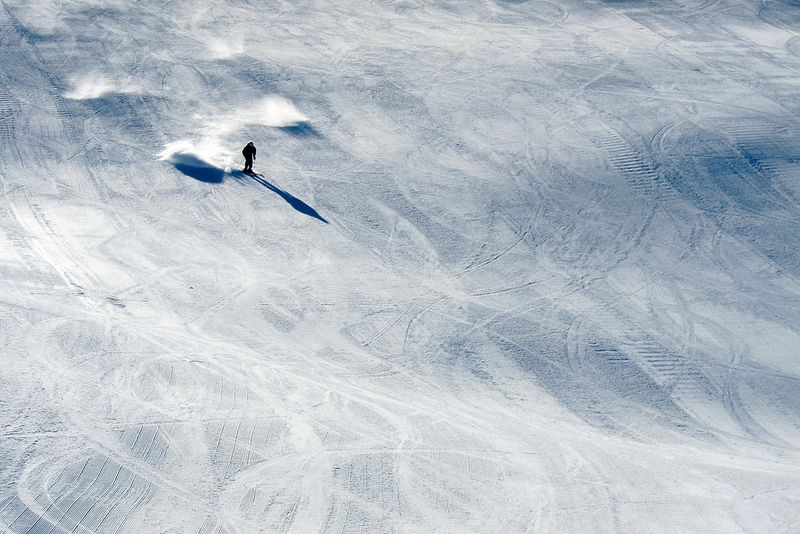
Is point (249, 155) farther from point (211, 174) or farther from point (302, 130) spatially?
point (302, 130)

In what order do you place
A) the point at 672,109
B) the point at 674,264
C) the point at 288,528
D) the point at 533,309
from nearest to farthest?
the point at 288,528
the point at 533,309
the point at 674,264
the point at 672,109

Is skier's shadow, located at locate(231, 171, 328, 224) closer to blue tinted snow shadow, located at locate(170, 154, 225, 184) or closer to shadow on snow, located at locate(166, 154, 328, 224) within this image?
shadow on snow, located at locate(166, 154, 328, 224)

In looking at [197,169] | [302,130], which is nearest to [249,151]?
[197,169]

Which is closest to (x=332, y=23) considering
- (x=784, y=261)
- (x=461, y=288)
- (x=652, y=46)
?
(x=652, y=46)

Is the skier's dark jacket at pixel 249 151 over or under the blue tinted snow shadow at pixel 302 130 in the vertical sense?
over

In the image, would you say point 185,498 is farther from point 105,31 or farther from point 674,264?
point 105,31

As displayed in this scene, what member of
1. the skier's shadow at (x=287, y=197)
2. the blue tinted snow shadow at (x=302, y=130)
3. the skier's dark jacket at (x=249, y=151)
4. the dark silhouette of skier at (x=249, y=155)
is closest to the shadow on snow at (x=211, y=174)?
the skier's shadow at (x=287, y=197)

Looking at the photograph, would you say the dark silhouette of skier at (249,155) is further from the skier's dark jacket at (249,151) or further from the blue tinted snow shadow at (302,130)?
the blue tinted snow shadow at (302,130)
